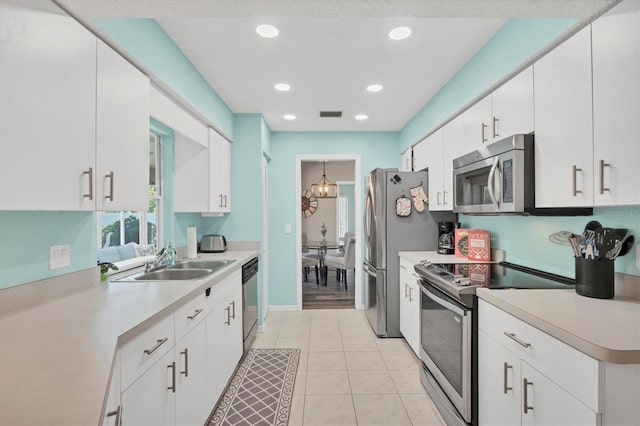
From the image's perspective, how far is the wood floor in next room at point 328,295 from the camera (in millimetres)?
4789

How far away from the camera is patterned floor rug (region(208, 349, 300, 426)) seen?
212 cm

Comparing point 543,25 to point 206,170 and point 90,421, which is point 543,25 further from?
point 206,170

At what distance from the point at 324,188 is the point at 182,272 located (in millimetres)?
4965

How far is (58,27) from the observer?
122 centimetres

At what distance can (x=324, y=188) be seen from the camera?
7.26 m

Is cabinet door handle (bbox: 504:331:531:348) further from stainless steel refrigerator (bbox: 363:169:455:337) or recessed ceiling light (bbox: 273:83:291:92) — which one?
recessed ceiling light (bbox: 273:83:291:92)

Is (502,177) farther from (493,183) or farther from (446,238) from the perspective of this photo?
(446,238)

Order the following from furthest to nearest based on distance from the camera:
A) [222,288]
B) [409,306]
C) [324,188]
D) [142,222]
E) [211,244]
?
[324,188] < [211,244] < [409,306] < [142,222] < [222,288]

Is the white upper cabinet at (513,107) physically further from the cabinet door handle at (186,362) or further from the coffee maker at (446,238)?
the cabinet door handle at (186,362)

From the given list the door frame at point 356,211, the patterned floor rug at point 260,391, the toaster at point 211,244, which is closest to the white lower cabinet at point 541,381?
the patterned floor rug at point 260,391

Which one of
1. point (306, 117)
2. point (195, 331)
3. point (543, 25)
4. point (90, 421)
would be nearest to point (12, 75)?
point (90, 421)

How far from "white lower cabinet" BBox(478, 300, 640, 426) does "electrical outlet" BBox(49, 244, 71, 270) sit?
2136 mm

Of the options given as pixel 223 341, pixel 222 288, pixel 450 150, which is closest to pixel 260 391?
pixel 223 341

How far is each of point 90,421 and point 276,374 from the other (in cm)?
224
